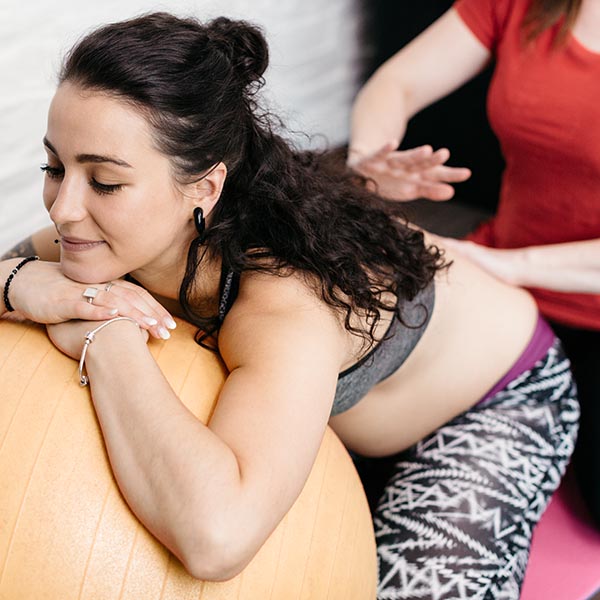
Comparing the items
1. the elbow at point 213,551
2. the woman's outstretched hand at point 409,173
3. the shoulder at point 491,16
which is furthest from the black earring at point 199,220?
the shoulder at point 491,16

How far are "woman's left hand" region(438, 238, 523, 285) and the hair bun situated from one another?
553 millimetres

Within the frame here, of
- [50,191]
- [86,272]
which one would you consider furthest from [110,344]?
[50,191]

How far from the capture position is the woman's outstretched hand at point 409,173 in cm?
160

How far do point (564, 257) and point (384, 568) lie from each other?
0.66m

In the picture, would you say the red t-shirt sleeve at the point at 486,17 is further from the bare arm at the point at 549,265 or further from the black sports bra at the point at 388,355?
the black sports bra at the point at 388,355

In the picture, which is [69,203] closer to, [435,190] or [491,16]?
[435,190]

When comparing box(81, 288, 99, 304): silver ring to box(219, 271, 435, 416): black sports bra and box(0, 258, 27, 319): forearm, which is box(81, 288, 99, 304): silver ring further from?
box(219, 271, 435, 416): black sports bra

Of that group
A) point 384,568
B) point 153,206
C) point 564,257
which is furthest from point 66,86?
point 564,257

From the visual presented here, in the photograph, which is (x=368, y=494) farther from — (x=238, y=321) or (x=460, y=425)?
(x=238, y=321)

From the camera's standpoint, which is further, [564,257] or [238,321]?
[564,257]

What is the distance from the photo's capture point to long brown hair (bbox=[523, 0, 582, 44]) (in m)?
1.56

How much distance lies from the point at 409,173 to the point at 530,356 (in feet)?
1.44

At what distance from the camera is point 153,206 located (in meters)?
1.05

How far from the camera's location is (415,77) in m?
1.83
